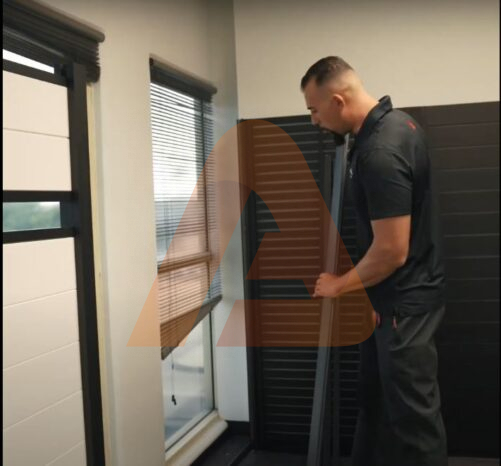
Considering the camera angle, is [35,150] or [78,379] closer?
[35,150]

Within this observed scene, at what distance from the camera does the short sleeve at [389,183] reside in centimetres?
62

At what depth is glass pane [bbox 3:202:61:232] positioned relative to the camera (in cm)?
66

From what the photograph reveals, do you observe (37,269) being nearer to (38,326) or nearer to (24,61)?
(38,326)

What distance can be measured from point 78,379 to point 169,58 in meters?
0.46

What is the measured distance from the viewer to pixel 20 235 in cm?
66

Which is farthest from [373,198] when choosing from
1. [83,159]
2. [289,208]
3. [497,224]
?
[83,159]

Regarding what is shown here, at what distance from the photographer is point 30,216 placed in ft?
2.28

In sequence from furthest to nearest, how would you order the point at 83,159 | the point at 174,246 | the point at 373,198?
1. the point at 174,246
2. the point at 83,159
3. the point at 373,198

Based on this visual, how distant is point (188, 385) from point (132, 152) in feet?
1.66

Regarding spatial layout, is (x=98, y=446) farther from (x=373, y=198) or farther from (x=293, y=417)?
(x=373, y=198)

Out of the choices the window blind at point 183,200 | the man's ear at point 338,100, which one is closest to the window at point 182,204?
the window blind at point 183,200

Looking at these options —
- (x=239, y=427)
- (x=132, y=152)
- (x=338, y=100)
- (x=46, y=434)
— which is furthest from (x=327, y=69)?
(x=239, y=427)

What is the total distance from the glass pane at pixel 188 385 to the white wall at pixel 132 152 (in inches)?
4.8

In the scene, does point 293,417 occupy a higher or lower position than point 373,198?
lower
